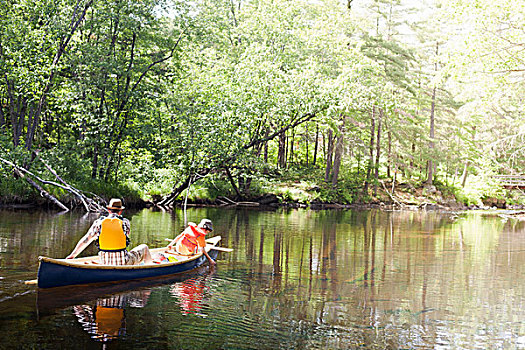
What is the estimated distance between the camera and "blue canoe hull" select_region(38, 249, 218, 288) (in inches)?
277

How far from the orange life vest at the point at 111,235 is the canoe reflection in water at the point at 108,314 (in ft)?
2.59

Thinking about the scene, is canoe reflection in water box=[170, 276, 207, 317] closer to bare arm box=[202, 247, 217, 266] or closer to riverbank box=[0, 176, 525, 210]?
bare arm box=[202, 247, 217, 266]

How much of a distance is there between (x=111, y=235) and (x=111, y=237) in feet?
0.11

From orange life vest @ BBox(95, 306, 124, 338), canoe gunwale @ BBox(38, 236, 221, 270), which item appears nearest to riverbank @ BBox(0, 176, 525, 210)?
canoe gunwale @ BBox(38, 236, 221, 270)

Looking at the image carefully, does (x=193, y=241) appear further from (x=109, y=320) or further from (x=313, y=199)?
(x=313, y=199)

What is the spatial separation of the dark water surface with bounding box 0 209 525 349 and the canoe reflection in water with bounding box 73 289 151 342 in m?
0.01

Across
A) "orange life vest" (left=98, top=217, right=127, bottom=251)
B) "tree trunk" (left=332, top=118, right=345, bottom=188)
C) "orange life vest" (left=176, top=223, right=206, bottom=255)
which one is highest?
"tree trunk" (left=332, top=118, right=345, bottom=188)

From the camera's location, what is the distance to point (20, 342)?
203 inches

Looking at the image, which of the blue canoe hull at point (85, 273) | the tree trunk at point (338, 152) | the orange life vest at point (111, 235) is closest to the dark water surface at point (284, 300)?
the blue canoe hull at point (85, 273)

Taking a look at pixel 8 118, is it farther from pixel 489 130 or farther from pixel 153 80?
pixel 489 130

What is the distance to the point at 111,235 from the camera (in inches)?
306

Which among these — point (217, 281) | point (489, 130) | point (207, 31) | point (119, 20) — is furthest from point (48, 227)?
point (489, 130)

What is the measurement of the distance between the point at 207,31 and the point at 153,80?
3416 mm

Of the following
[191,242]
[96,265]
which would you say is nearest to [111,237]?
[96,265]
